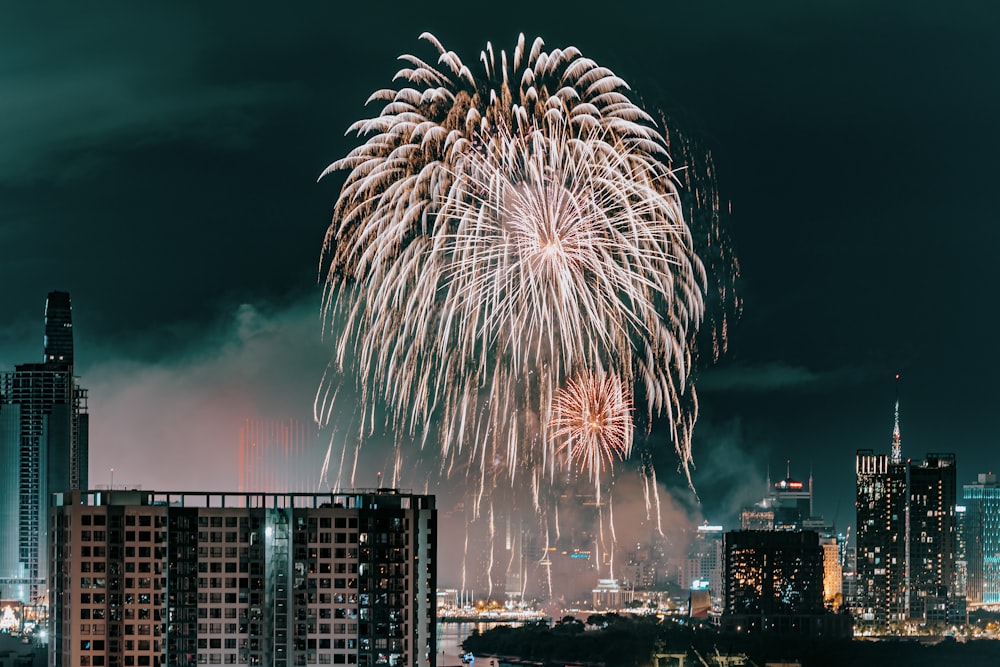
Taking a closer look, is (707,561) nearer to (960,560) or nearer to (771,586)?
(771,586)

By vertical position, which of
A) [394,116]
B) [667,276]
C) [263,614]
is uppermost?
[394,116]

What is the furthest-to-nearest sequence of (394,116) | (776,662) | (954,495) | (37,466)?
(954,495)
(37,466)
(776,662)
(394,116)

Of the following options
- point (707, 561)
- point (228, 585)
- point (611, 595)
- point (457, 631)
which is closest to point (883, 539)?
point (707, 561)

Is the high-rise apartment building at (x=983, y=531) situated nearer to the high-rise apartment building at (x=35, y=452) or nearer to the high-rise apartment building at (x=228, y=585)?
the high-rise apartment building at (x=35, y=452)

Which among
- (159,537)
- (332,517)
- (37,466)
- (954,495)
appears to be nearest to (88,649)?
(159,537)

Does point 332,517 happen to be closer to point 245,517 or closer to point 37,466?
point 245,517

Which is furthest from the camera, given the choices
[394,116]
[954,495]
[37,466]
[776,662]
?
[954,495]
